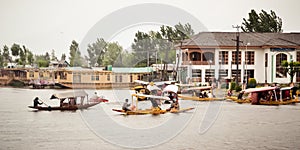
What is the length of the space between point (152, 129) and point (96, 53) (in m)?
56.3

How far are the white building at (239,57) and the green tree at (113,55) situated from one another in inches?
699

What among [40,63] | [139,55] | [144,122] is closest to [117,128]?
[144,122]

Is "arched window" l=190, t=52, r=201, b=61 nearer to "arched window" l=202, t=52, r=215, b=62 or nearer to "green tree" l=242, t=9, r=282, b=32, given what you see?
"arched window" l=202, t=52, r=215, b=62

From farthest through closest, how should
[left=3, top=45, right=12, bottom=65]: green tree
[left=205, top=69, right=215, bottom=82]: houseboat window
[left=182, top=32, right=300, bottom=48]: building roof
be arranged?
[left=3, top=45, right=12, bottom=65]: green tree < [left=182, top=32, right=300, bottom=48]: building roof < [left=205, top=69, right=215, bottom=82]: houseboat window

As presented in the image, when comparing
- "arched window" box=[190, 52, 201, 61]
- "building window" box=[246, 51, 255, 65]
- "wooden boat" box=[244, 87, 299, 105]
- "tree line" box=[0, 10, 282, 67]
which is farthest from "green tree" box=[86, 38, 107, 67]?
"wooden boat" box=[244, 87, 299, 105]

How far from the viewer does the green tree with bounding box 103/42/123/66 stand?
76.2m

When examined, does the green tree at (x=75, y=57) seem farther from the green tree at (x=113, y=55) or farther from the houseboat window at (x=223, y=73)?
the houseboat window at (x=223, y=73)

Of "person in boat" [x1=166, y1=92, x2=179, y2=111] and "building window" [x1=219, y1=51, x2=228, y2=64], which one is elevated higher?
"building window" [x1=219, y1=51, x2=228, y2=64]

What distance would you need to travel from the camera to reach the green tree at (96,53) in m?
74.9

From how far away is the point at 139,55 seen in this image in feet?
247

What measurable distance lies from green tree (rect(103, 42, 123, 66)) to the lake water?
147ft

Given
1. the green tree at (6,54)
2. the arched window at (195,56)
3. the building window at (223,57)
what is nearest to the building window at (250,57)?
the building window at (223,57)

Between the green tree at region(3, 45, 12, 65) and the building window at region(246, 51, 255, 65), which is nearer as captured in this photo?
the building window at region(246, 51, 255, 65)

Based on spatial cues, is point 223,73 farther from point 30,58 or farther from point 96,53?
point 30,58
